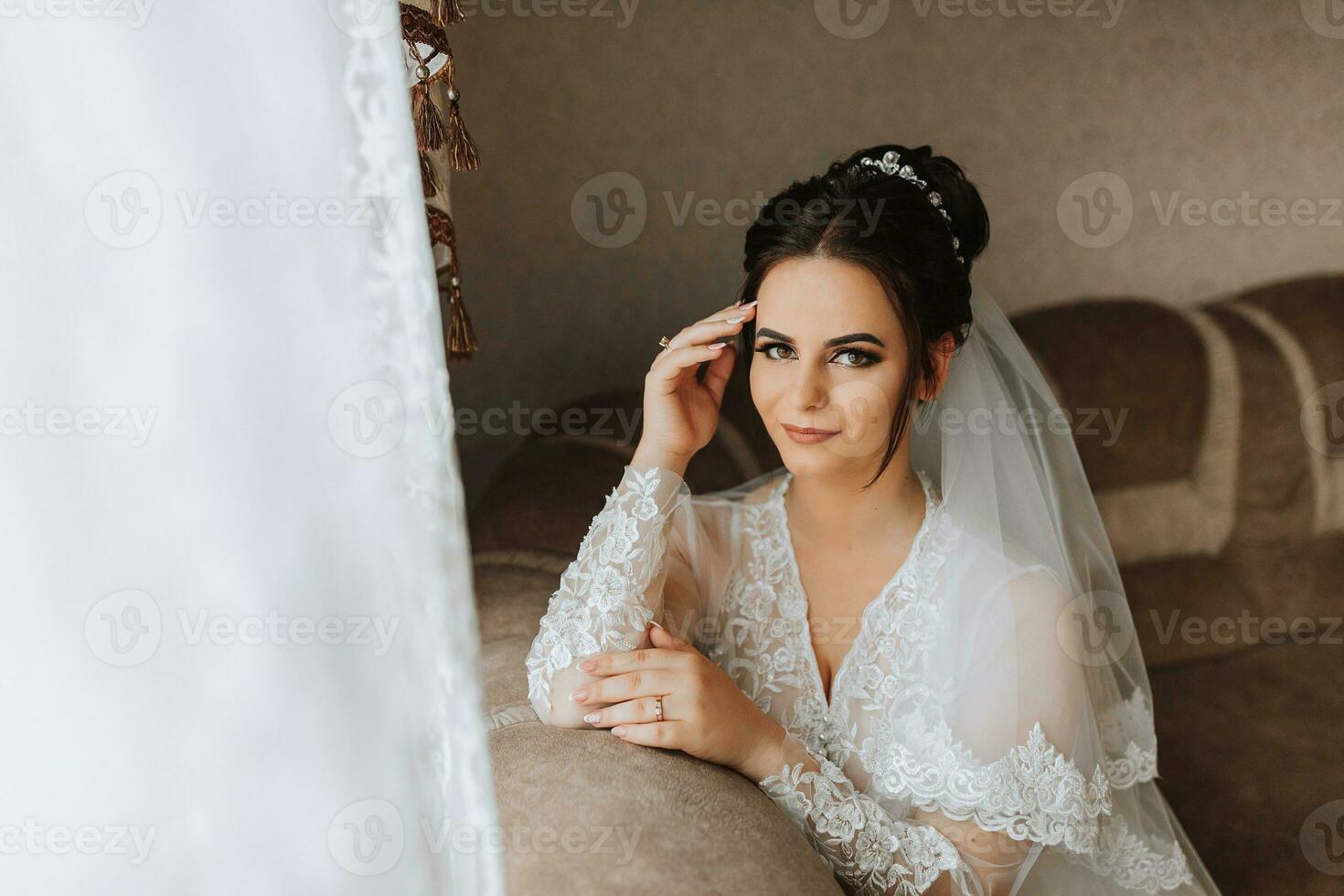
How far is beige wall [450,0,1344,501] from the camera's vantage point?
2297 mm

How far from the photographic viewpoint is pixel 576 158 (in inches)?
92.4

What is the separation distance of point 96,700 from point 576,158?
1.98 m

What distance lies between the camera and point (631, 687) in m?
1.16

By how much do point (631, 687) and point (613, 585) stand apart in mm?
152

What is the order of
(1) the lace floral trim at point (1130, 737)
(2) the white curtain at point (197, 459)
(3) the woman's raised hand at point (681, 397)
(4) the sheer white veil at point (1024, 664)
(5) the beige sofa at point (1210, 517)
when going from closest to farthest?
(2) the white curtain at point (197, 459), (4) the sheer white veil at point (1024, 664), (3) the woman's raised hand at point (681, 397), (1) the lace floral trim at point (1130, 737), (5) the beige sofa at point (1210, 517)

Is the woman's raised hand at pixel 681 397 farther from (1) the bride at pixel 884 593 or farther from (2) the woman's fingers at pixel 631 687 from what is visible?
(2) the woman's fingers at pixel 631 687

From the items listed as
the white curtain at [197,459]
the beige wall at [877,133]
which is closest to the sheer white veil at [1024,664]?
the white curtain at [197,459]

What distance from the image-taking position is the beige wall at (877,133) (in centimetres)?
230

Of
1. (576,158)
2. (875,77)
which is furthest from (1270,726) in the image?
(576,158)

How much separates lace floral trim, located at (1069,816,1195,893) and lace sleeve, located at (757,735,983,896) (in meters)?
0.33

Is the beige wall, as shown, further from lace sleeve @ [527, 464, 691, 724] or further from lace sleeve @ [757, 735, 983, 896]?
lace sleeve @ [757, 735, 983, 896]

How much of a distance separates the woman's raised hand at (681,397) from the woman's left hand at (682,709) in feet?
0.96

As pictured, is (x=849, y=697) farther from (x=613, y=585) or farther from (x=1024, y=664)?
(x=613, y=585)

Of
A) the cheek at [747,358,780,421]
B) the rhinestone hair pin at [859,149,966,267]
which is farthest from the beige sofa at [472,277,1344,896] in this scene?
the rhinestone hair pin at [859,149,966,267]
